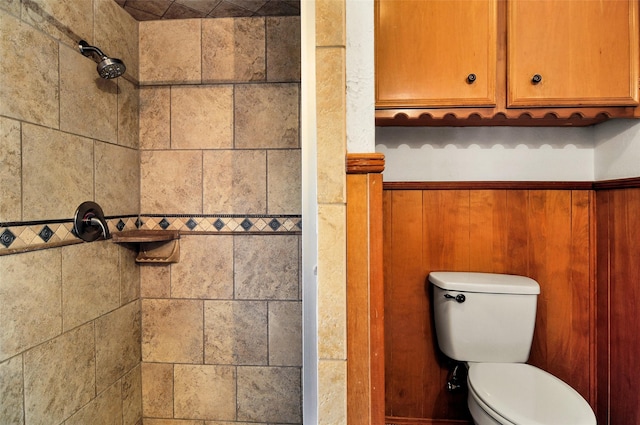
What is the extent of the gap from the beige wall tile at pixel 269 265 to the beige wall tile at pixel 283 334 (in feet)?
0.17

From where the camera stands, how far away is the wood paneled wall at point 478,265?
4.99 feet

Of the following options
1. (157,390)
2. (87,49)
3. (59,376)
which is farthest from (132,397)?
(87,49)

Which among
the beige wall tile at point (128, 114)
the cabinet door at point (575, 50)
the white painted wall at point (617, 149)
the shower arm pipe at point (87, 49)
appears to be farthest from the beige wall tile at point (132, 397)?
the white painted wall at point (617, 149)

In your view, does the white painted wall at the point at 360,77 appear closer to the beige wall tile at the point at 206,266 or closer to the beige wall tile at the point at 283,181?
the beige wall tile at the point at 283,181

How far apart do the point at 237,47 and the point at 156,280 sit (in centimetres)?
115

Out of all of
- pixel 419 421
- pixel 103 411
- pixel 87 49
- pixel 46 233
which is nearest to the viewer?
pixel 46 233

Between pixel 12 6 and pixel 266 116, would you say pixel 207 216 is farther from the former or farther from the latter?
pixel 12 6

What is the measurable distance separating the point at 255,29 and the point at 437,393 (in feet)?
6.25

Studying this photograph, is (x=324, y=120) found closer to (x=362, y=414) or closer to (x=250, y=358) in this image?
(x=362, y=414)

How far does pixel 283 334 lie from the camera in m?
1.52

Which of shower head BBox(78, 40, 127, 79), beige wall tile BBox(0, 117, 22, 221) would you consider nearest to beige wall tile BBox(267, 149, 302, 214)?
shower head BBox(78, 40, 127, 79)

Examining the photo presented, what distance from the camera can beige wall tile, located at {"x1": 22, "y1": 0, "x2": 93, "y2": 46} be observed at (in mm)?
1031

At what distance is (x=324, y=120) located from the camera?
752 millimetres

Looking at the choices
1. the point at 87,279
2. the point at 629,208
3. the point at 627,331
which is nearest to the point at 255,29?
the point at 87,279
